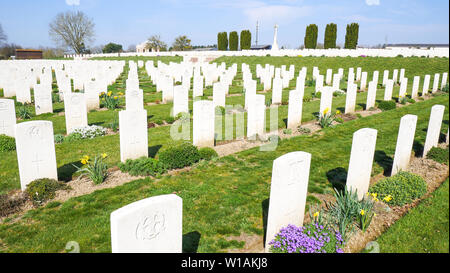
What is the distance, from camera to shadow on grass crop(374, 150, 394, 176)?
789cm

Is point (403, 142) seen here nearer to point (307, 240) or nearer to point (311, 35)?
point (307, 240)

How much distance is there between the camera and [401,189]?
6.09 meters

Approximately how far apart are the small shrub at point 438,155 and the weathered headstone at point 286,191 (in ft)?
18.1

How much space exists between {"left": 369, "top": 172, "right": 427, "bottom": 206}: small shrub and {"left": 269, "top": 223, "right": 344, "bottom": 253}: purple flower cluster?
6.14 ft

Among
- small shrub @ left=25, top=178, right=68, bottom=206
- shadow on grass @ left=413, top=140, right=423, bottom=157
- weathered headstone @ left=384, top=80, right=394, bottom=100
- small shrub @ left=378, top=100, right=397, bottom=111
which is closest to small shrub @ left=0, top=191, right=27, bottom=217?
small shrub @ left=25, top=178, right=68, bottom=206

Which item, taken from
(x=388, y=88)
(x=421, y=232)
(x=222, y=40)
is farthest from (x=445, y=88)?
(x=222, y=40)

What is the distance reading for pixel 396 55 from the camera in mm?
35812

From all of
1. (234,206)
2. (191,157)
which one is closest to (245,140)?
(191,157)

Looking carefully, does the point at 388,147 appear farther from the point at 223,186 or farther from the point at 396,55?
the point at 396,55

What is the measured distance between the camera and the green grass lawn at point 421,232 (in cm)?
459

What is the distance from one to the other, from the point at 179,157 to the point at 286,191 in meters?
3.74

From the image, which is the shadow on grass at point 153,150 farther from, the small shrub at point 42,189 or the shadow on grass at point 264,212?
the shadow on grass at point 264,212

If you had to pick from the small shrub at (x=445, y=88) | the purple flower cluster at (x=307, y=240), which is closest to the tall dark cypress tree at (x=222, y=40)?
the small shrub at (x=445, y=88)

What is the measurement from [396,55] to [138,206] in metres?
39.6
